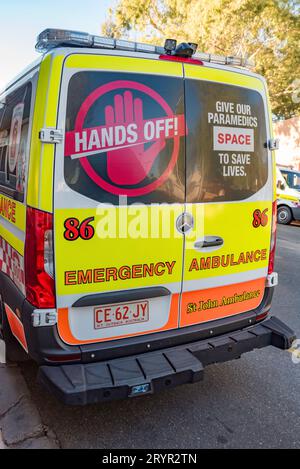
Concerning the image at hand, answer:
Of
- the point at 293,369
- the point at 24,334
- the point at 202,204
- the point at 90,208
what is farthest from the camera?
the point at 293,369

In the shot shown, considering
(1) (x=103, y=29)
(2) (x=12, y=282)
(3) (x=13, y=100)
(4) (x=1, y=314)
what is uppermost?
(1) (x=103, y=29)

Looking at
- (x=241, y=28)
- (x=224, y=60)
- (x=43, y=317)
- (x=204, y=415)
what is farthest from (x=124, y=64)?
(x=241, y=28)

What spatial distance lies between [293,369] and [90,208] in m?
2.43

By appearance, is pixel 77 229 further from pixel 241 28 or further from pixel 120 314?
pixel 241 28

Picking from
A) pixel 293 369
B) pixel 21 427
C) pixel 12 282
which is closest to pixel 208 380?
pixel 293 369

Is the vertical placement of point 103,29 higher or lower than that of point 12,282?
higher

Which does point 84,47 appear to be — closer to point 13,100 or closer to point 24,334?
point 13,100

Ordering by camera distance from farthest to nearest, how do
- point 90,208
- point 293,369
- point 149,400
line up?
point 293,369 → point 149,400 → point 90,208

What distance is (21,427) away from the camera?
A: 2650mm

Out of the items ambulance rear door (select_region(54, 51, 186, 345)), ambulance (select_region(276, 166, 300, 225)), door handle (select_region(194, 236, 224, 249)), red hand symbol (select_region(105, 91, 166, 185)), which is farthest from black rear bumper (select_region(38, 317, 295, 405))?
ambulance (select_region(276, 166, 300, 225))

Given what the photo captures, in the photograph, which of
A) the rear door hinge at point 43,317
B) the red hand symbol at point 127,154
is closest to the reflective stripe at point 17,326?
the rear door hinge at point 43,317

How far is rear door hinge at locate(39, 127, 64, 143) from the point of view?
222 centimetres

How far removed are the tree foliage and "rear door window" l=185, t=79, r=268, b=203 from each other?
1569cm

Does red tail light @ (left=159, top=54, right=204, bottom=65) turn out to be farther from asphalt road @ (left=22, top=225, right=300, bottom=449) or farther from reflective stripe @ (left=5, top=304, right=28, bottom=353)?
asphalt road @ (left=22, top=225, right=300, bottom=449)
